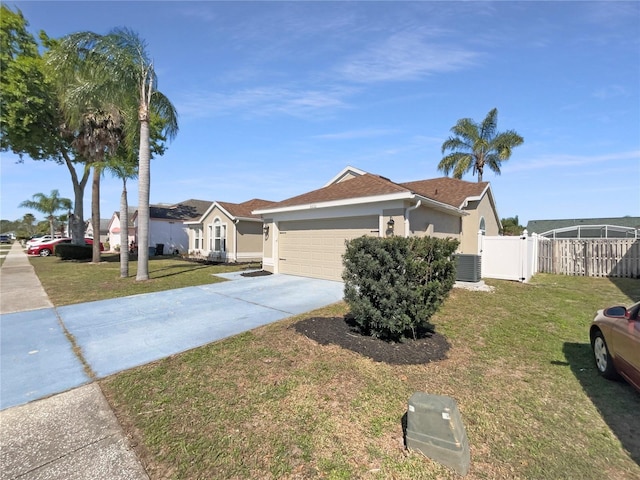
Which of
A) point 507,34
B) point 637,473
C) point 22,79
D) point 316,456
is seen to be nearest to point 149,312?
point 316,456

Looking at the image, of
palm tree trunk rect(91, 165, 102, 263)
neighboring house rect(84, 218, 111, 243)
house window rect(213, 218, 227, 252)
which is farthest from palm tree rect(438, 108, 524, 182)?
neighboring house rect(84, 218, 111, 243)

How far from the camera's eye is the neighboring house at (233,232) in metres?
18.7

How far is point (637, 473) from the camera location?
2.46m

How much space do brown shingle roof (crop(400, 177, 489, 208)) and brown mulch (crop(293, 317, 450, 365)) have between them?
9294 mm

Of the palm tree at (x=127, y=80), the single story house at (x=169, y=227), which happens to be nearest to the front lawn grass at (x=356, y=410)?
the palm tree at (x=127, y=80)

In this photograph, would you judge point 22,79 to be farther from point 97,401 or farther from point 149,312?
point 97,401

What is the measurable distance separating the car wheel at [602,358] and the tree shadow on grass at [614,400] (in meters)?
0.08

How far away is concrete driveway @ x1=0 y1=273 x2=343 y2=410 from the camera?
4031 millimetres

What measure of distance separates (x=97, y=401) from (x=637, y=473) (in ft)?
17.1

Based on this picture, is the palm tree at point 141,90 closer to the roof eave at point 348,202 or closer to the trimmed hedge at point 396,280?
the roof eave at point 348,202

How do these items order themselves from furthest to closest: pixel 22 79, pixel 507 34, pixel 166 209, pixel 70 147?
pixel 166 209
pixel 70 147
pixel 22 79
pixel 507 34

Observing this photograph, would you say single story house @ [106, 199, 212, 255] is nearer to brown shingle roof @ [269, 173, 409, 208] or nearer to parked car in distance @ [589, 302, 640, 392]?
brown shingle roof @ [269, 173, 409, 208]

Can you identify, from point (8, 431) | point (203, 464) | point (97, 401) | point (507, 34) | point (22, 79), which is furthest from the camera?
point (22, 79)

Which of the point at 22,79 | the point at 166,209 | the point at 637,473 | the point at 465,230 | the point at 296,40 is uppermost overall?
the point at 22,79
